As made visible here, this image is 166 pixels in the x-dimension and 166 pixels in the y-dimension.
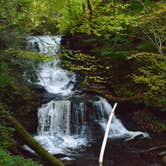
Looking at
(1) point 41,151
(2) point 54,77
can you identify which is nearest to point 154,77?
(1) point 41,151

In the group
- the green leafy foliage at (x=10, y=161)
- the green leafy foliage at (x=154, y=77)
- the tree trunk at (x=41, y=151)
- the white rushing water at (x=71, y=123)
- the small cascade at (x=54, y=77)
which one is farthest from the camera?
the small cascade at (x=54, y=77)

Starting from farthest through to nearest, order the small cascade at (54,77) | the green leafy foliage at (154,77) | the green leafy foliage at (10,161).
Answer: the small cascade at (54,77)
the green leafy foliage at (154,77)
the green leafy foliage at (10,161)

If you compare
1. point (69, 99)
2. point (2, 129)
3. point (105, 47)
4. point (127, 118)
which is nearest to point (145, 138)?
point (127, 118)

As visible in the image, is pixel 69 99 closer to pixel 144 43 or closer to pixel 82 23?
pixel 144 43

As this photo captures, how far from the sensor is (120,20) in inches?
416

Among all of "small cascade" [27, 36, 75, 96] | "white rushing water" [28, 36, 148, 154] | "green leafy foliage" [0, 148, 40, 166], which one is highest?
"green leafy foliage" [0, 148, 40, 166]

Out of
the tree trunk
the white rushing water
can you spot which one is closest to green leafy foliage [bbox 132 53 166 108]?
the white rushing water

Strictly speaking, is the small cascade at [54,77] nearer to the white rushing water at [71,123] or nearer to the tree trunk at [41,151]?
the white rushing water at [71,123]

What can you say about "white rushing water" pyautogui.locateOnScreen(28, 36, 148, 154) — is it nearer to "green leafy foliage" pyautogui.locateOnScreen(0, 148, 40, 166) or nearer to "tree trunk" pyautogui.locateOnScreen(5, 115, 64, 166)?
"green leafy foliage" pyautogui.locateOnScreen(0, 148, 40, 166)

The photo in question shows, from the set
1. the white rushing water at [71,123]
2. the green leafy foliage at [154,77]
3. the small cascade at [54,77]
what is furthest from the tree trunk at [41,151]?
the small cascade at [54,77]

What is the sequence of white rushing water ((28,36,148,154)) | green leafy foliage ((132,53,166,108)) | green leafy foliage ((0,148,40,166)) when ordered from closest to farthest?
green leafy foliage ((0,148,40,166))
green leafy foliage ((132,53,166,108))
white rushing water ((28,36,148,154))

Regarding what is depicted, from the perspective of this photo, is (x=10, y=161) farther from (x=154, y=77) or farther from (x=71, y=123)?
(x=71, y=123)

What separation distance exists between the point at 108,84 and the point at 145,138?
457cm

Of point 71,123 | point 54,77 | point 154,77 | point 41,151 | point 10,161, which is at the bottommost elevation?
point 71,123
